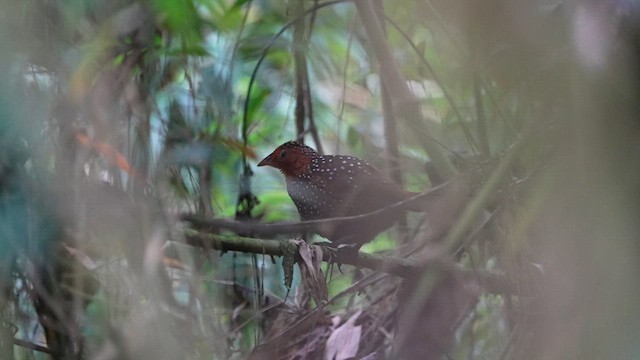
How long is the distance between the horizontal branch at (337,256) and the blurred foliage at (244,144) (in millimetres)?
18

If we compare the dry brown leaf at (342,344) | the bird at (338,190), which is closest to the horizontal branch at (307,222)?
the bird at (338,190)

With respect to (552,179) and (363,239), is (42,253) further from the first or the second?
(552,179)

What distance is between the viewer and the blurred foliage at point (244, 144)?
0.54m

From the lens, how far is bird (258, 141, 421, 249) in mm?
954

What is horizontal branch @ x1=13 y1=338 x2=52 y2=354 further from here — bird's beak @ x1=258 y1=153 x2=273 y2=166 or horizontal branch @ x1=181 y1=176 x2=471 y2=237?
bird's beak @ x1=258 y1=153 x2=273 y2=166

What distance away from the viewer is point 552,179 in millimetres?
570

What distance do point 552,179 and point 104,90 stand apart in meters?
0.58

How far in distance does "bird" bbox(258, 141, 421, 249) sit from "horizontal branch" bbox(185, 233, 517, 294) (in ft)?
0.10

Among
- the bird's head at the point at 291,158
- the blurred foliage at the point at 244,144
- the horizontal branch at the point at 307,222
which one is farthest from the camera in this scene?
the bird's head at the point at 291,158

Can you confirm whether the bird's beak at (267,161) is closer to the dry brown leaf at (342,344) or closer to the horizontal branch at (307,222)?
the horizontal branch at (307,222)

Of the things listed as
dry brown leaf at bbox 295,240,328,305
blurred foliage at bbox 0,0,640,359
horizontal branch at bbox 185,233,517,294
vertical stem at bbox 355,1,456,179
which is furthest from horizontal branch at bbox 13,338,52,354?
vertical stem at bbox 355,1,456,179

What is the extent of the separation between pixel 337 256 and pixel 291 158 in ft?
0.59

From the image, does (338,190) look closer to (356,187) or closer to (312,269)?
(356,187)

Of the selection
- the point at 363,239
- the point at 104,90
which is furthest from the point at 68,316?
the point at 363,239
